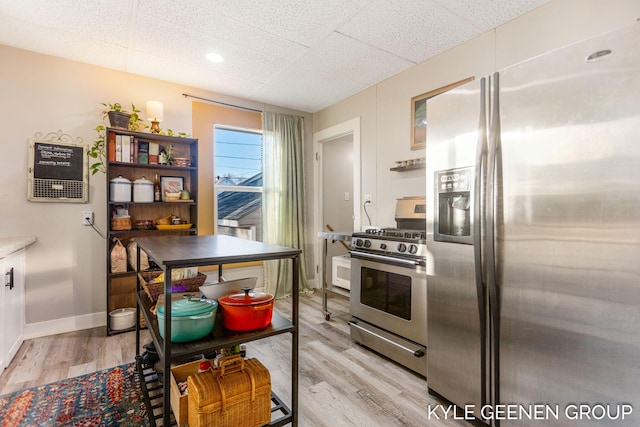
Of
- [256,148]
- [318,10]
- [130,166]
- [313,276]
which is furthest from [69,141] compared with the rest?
[313,276]

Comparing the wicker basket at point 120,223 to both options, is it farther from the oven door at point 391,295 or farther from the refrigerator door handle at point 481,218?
the refrigerator door handle at point 481,218

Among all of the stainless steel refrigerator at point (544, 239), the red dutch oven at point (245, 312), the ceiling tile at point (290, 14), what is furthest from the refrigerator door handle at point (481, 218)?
the ceiling tile at point (290, 14)

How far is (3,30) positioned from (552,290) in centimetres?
411

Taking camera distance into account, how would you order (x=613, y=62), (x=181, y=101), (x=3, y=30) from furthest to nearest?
(x=181, y=101), (x=3, y=30), (x=613, y=62)

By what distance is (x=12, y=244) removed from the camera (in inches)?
88.2

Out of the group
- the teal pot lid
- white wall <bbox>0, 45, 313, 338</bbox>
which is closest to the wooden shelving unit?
white wall <bbox>0, 45, 313, 338</bbox>

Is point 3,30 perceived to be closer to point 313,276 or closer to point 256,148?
point 256,148

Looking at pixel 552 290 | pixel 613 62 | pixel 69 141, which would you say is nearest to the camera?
pixel 613 62

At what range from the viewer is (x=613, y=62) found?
115 cm

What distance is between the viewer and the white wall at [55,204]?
107 inches

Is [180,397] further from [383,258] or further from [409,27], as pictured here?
[409,27]

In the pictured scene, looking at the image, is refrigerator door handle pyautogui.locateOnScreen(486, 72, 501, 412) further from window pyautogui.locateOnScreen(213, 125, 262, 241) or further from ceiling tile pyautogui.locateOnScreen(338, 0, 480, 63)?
window pyautogui.locateOnScreen(213, 125, 262, 241)

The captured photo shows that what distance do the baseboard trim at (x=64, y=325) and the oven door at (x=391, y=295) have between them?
2.54 meters

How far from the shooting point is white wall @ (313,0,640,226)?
1.94 meters
